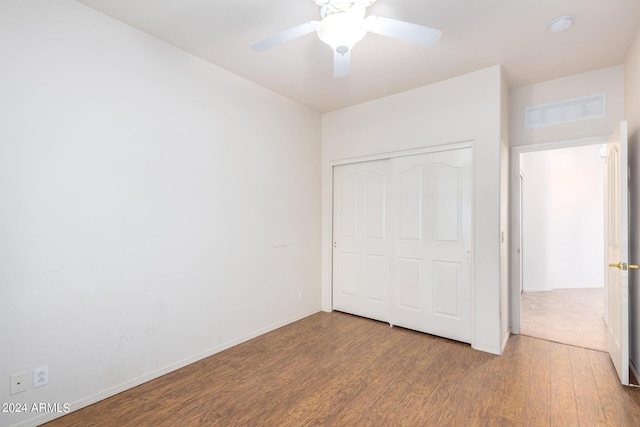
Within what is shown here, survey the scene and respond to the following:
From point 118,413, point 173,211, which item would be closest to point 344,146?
point 173,211

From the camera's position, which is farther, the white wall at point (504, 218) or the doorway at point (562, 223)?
the doorway at point (562, 223)

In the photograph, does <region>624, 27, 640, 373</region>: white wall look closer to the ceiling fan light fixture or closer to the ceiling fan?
the ceiling fan

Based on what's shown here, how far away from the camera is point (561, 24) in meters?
2.23

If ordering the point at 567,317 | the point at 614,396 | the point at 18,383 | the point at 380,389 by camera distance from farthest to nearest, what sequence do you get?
the point at 567,317 → the point at 380,389 → the point at 614,396 → the point at 18,383

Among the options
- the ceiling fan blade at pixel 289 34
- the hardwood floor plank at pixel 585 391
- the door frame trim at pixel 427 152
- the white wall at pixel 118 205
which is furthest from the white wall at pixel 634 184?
the white wall at pixel 118 205

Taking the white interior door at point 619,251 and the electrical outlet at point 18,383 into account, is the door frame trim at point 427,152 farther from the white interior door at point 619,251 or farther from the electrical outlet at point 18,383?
the electrical outlet at point 18,383

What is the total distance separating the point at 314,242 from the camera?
13.5ft

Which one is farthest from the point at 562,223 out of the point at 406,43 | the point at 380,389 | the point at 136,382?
the point at 136,382

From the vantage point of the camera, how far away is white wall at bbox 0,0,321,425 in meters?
1.85

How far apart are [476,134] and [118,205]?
126 inches

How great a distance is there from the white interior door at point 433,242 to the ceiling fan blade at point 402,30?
66.2 inches

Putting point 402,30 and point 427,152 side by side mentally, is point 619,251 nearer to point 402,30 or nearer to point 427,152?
point 427,152

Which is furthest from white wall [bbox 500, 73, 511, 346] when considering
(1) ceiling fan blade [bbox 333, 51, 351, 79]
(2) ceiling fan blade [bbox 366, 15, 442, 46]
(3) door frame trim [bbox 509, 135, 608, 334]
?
(1) ceiling fan blade [bbox 333, 51, 351, 79]

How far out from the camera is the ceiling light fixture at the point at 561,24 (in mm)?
2173
